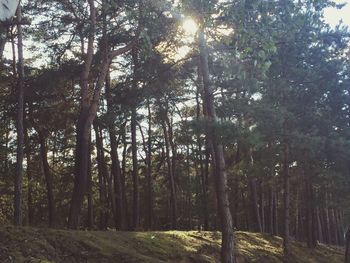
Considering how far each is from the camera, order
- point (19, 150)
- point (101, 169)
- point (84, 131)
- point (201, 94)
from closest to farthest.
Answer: point (84, 131) → point (19, 150) → point (201, 94) → point (101, 169)

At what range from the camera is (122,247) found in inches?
487

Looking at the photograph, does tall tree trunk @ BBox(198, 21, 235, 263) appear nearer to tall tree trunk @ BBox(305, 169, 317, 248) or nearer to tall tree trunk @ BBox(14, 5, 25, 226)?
tall tree trunk @ BBox(14, 5, 25, 226)

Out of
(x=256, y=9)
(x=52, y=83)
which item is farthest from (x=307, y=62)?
(x=256, y=9)

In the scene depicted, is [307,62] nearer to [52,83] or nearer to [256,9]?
[52,83]

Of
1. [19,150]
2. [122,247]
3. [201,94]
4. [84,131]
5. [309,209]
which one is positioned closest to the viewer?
[122,247]

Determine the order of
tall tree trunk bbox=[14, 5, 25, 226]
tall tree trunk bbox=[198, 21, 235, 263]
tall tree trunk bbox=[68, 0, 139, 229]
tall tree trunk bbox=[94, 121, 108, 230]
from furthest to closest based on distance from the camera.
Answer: tall tree trunk bbox=[94, 121, 108, 230], tall tree trunk bbox=[14, 5, 25, 226], tall tree trunk bbox=[68, 0, 139, 229], tall tree trunk bbox=[198, 21, 235, 263]

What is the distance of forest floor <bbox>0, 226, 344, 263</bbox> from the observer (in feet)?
31.1

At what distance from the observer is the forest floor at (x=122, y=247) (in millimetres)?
9492

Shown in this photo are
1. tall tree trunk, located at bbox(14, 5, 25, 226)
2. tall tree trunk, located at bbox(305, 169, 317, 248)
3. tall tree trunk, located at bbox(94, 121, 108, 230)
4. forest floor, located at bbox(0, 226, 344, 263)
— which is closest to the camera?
forest floor, located at bbox(0, 226, 344, 263)

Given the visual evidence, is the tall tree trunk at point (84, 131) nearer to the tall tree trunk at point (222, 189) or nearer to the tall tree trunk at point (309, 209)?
the tall tree trunk at point (222, 189)

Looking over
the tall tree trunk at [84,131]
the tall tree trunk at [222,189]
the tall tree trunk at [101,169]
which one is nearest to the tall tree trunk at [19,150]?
the tall tree trunk at [84,131]

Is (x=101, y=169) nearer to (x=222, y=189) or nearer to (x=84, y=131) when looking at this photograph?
(x=84, y=131)

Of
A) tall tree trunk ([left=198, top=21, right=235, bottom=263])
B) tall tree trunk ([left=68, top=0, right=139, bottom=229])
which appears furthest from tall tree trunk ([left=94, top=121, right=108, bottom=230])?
tall tree trunk ([left=198, top=21, right=235, bottom=263])

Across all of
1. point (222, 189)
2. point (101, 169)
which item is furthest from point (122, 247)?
point (101, 169)
